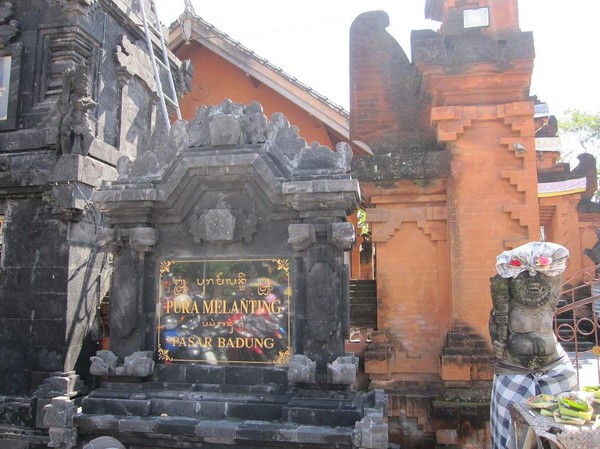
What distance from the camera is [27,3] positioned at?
8.16 m

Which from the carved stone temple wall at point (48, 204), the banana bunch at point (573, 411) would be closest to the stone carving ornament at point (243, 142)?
the carved stone temple wall at point (48, 204)

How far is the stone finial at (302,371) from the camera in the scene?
4680 millimetres

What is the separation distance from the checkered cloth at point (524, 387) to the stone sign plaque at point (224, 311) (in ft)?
6.62

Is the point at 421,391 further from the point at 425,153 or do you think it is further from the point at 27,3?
the point at 27,3

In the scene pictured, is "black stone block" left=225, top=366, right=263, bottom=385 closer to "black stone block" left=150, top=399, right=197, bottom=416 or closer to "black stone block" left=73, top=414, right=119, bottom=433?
"black stone block" left=150, top=399, right=197, bottom=416

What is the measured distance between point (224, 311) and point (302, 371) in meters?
1.04

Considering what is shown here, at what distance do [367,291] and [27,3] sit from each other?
7033mm

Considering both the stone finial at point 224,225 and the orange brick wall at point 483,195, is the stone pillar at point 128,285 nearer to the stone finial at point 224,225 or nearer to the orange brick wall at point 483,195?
the stone finial at point 224,225

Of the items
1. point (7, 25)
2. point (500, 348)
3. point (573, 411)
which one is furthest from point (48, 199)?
point (573, 411)

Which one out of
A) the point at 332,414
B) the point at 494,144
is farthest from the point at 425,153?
the point at 332,414

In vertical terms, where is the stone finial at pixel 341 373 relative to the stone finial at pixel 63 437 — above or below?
above

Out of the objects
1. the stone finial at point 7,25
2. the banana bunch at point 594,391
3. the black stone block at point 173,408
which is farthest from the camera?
the stone finial at point 7,25

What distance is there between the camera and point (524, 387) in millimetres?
4586

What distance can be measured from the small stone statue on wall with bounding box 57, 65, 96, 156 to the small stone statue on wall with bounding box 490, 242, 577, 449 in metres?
5.91
